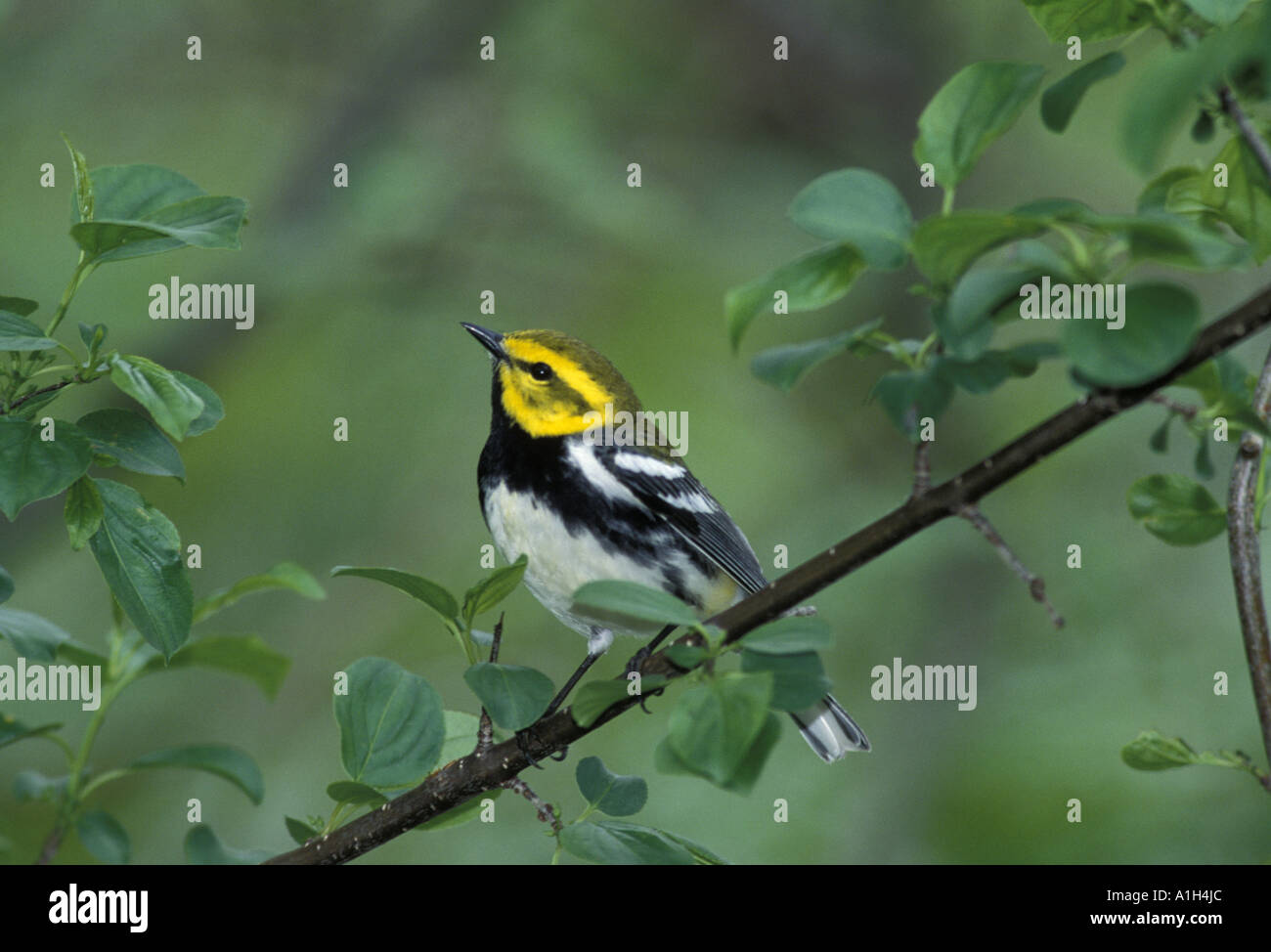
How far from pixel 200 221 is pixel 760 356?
28.7 inches

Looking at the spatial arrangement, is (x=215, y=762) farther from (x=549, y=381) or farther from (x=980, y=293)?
(x=980, y=293)

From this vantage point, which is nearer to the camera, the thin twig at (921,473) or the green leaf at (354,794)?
the thin twig at (921,473)

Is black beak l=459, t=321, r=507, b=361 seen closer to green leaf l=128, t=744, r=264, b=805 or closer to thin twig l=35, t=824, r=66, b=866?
green leaf l=128, t=744, r=264, b=805

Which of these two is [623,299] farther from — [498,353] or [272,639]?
[498,353]

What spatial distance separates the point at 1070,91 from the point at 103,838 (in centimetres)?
180

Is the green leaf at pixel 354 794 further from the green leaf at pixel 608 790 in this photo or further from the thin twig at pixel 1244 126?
the thin twig at pixel 1244 126

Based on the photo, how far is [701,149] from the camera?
530cm

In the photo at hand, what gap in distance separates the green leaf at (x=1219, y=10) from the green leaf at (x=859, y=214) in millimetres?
330

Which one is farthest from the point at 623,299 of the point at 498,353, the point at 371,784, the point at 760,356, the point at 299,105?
the point at 760,356

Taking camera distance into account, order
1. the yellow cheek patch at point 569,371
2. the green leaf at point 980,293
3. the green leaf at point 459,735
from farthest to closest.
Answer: the yellow cheek patch at point 569,371 < the green leaf at point 459,735 < the green leaf at point 980,293

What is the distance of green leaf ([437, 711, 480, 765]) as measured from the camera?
1.92 metres

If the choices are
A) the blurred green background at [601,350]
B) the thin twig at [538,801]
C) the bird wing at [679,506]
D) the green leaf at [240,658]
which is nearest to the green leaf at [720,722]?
the thin twig at [538,801]

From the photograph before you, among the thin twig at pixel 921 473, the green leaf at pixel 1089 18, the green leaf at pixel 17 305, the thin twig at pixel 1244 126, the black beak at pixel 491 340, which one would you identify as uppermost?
the black beak at pixel 491 340

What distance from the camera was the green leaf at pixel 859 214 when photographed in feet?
3.80
